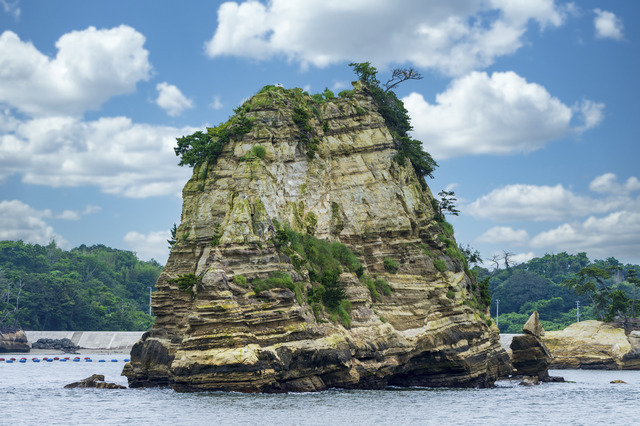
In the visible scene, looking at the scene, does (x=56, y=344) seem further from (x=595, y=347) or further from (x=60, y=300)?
(x=595, y=347)

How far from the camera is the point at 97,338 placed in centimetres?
15225

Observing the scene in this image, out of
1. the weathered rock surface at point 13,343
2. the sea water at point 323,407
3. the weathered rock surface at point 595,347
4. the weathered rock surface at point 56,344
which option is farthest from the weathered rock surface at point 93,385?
the weathered rock surface at point 13,343

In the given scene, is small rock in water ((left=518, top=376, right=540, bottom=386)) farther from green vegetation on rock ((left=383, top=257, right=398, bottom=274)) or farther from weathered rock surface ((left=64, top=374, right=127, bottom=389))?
weathered rock surface ((left=64, top=374, right=127, bottom=389))

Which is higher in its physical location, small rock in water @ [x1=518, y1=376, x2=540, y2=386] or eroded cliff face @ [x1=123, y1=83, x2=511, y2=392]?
eroded cliff face @ [x1=123, y1=83, x2=511, y2=392]

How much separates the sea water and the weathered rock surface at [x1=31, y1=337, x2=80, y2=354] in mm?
74388

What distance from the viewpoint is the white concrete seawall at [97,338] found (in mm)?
149875

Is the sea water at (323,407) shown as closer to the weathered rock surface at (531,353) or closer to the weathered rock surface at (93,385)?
the weathered rock surface at (93,385)

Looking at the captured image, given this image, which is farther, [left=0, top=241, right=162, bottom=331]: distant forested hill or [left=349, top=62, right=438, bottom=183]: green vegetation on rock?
[left=0, top=241, right=162, bottom=331]: distant forested hill

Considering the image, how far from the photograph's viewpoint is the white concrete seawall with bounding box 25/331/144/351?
150 metres

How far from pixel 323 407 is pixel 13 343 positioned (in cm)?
10638

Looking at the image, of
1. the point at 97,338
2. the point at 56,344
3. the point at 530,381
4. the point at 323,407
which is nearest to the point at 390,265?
the point at 530,381

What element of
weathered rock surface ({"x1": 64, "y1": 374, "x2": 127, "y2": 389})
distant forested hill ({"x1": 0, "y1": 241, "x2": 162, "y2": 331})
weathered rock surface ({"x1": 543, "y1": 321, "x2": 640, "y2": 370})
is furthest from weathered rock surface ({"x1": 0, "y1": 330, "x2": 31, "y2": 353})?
weathered rock surface ({"x1": 543, "y1": 321, "x2": 640, "y2": 370})

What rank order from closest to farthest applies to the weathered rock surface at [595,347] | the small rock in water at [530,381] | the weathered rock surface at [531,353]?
1. the small rock in water at [530,381]
2. the weathered rock surface at [531,353]
3. the weathered rock surface at [595,347]

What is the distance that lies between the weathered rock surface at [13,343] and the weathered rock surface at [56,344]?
2.13m
